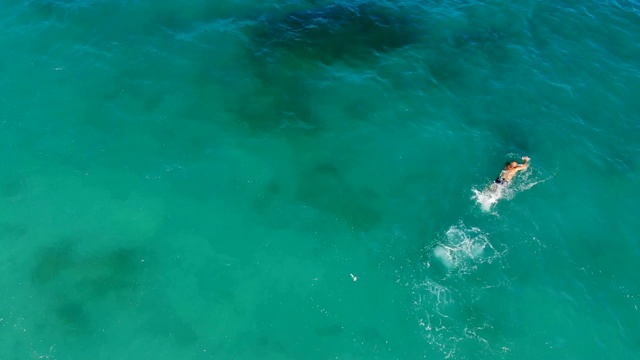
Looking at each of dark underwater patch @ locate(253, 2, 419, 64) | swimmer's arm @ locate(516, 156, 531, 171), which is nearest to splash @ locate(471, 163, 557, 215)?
swimmer's arm @ locate(516, 156, 531, 171)

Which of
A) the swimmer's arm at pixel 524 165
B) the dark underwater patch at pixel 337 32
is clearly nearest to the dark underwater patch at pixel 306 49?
the dark underwater patch at pixel 337 32

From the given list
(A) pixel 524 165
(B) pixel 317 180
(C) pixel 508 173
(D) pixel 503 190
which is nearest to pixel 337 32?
(B) pixel 317 180

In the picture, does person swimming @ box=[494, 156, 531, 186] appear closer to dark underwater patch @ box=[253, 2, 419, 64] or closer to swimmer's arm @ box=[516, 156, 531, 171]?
swimmer's arm @ box=[516, 156, 531, 171]

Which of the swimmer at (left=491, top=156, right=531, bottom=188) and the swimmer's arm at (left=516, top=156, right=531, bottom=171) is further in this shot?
the swimmer's arm at (left=516, top=156, right=531, bottom=171)

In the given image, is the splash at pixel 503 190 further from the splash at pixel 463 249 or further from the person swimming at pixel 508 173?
the splash at pixel 463 249

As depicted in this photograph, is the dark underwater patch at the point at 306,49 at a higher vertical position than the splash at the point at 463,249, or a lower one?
higher

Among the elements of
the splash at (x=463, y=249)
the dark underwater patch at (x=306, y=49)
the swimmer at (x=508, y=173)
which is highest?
the dark underwater patch at (x=306, y=49)

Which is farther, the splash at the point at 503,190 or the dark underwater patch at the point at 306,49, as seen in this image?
the dark underwater patch at the point at 306,49

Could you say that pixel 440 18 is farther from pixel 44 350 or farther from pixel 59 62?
pixel 44 350
